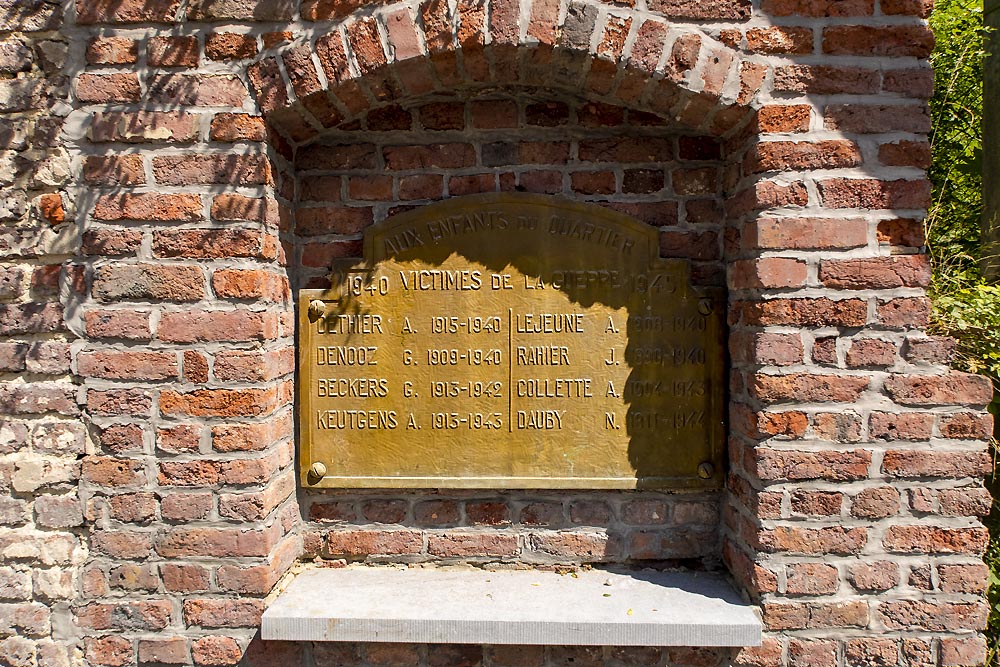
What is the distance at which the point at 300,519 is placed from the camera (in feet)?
7.36

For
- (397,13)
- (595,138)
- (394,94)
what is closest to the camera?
(397,13)

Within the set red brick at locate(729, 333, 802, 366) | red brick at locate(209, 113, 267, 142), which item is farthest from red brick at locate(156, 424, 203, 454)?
red brick at locate(729, 333, 802, 366)

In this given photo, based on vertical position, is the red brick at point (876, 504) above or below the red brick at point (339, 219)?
below

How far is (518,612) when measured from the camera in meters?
1.94

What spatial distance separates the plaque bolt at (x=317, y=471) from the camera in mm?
2170

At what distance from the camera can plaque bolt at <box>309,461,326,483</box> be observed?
2.17 m

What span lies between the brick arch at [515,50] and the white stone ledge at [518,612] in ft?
4.92

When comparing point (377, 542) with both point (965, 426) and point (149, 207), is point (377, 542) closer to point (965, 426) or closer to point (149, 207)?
point (149, 207)

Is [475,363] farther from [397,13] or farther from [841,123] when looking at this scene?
[841,123]

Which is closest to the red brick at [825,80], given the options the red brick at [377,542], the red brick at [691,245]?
the red brick at [691,245]

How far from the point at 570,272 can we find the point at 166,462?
1404 millimetres

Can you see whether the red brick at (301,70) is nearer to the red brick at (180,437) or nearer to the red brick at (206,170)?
the red brick at (206,170)

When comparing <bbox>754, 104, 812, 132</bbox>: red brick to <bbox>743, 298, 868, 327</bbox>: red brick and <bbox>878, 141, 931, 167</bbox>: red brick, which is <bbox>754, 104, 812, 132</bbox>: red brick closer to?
<bbox>878, 141, 931, 167</bbox>: red brick

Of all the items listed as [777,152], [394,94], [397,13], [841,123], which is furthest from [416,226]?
[841,123]
